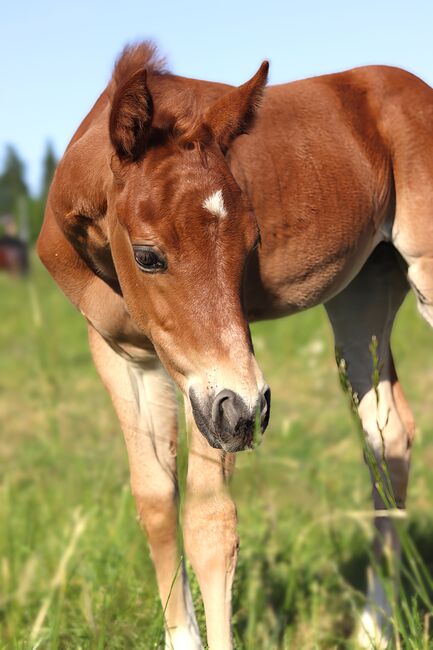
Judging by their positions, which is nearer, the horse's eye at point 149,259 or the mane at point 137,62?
the horse's eye at point 149,259

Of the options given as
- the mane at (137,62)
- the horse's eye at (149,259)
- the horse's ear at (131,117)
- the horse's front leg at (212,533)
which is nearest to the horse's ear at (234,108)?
the horse's ear at (131,117)

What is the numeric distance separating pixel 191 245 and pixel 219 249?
0.07 m

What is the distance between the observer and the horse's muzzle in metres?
2.03

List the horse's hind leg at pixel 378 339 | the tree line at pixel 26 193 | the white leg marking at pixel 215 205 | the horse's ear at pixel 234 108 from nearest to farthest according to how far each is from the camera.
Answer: the white leg marking at pixel 215 205, the horse's ear at pixel 234 108, the horse's hind leg at pixel 378 339, the tree line at pixel 26 193

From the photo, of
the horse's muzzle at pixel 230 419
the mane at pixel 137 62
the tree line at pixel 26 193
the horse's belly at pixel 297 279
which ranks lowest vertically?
the horse's muzzle at pixel 230 419

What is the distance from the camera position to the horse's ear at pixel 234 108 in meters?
2.38

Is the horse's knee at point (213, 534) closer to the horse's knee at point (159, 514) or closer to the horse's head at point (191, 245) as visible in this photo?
the horse's knee at point (159, 514)

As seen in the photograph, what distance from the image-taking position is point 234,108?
7.86 ft

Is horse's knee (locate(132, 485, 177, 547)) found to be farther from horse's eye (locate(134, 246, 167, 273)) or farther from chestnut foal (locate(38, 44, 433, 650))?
horse's eye (locate(134, 246, 167, 273))

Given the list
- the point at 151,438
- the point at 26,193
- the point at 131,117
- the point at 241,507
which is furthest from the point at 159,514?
the point at 26,193

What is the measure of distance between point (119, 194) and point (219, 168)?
283mm

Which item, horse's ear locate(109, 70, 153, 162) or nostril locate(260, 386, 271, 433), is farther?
horse's ear locate(109, 70, 153, 162)

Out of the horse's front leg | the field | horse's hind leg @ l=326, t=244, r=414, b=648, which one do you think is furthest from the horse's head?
horse's hind leg @ l=326, t=244, r=414, b=648

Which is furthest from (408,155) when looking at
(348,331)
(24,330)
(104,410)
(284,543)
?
(24,330)
